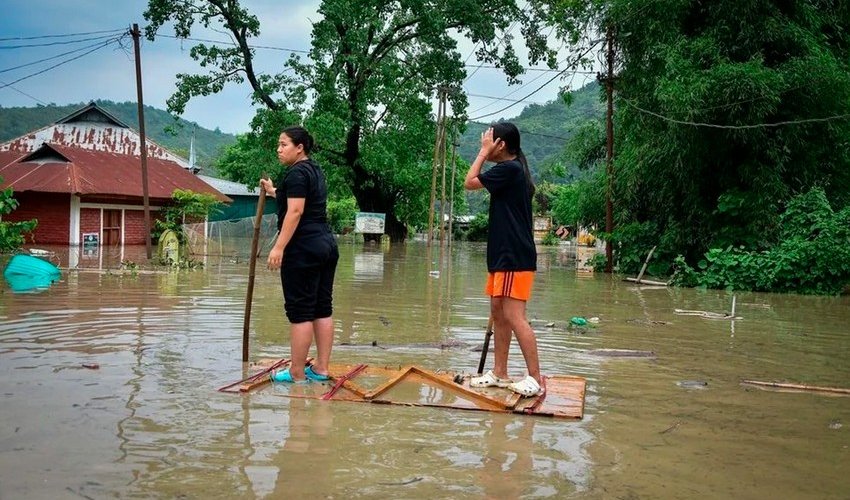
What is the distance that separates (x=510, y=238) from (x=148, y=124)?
108829mm

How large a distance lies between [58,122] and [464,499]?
123 feet

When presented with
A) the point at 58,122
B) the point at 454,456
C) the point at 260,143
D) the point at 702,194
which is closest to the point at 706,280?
the point at 702,194

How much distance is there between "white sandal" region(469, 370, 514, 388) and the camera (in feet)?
16.6

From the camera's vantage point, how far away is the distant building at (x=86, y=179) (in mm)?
27906

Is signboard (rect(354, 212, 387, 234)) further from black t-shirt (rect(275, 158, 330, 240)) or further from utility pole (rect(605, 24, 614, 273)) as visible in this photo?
black t-shirt (rect(275, 158, 330, 240))

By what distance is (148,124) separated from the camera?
104562mm

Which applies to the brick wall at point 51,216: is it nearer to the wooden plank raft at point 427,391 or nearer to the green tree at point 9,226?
the green tree at point 9,226

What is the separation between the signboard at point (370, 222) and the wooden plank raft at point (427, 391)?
112 ft

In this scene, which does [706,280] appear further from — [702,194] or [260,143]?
[260,143]

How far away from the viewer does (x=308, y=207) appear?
201 inches

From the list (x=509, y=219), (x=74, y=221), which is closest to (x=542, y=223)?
(x=74, y=221)

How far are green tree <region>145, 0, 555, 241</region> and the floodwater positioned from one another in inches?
847

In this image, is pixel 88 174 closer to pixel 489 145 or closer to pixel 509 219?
pixel 489 145

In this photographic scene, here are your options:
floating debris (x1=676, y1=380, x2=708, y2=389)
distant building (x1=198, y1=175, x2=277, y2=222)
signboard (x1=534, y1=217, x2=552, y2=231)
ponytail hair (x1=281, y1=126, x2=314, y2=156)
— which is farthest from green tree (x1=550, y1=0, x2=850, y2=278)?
signboard (x1=534, y1=217, x2=552, y2=231)
